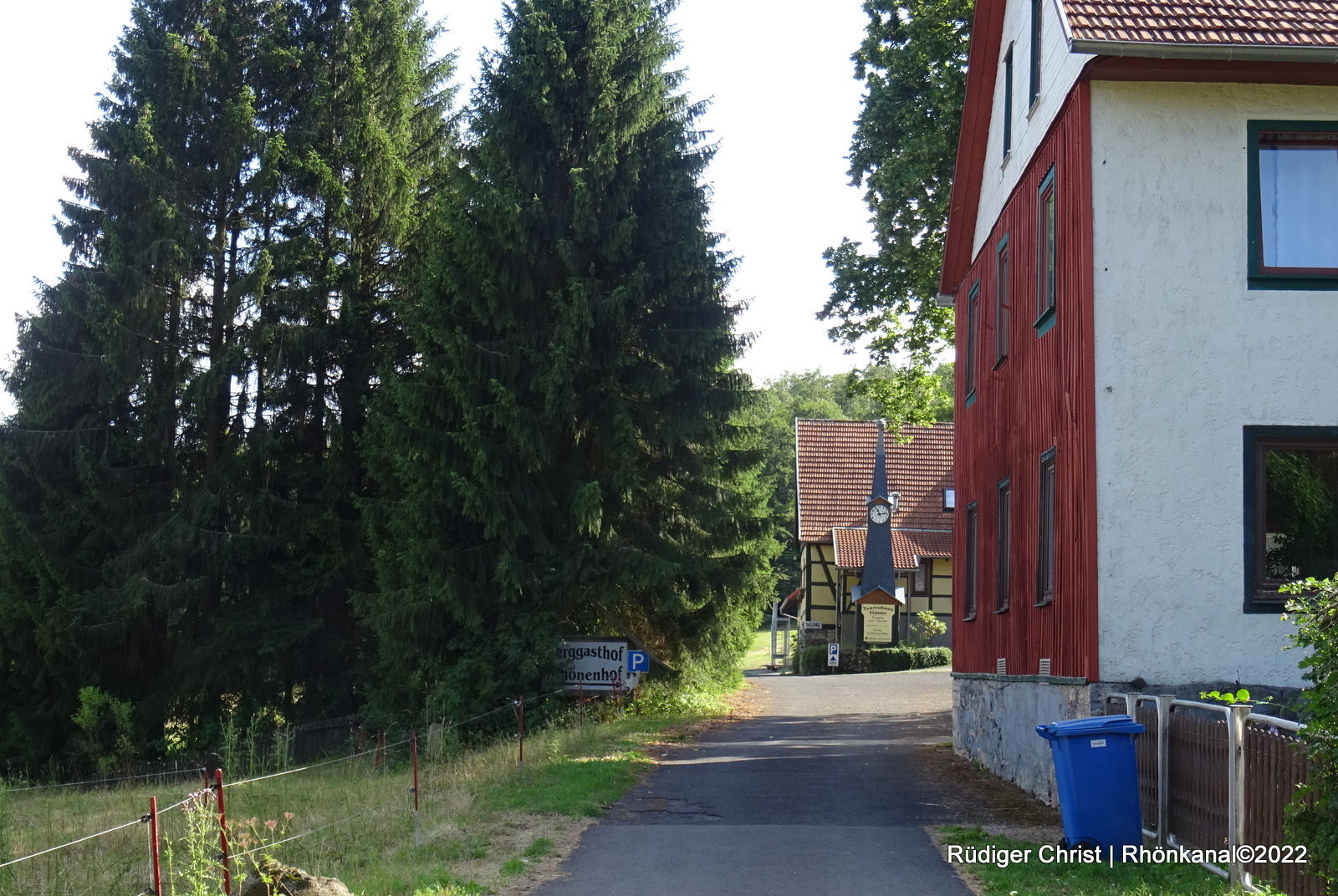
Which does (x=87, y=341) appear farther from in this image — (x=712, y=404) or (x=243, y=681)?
(x=712, y=404)

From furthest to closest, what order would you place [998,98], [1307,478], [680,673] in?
[680,673]
[998,98]
[1307,478]

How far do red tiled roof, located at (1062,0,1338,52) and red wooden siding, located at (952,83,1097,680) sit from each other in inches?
25.0

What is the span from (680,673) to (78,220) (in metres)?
14.9

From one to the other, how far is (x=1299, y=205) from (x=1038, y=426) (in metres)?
3.32

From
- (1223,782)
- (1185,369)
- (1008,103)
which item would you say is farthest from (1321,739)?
(1008,103)

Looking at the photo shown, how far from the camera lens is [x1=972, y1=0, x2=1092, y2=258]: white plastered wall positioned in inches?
533

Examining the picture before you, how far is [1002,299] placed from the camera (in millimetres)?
16703

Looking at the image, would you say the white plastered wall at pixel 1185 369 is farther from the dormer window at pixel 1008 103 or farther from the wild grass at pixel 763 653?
the wild grass at pixel 763 653

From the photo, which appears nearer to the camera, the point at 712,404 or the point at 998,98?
the point at 998,98

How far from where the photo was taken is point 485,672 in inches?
833

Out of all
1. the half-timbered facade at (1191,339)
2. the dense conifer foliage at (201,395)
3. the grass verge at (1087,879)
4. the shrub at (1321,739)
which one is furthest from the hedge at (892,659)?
the shrub at (1321,739)

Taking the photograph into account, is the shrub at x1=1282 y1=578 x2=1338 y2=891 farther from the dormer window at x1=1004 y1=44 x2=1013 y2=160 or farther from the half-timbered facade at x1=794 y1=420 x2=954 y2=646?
the half-timbered facade at x1=794 y1=420 x2=954 y2=646

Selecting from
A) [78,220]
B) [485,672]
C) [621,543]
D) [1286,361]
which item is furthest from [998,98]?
[78,220]

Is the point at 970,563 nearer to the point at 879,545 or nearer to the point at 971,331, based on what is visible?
the point at 971,331
